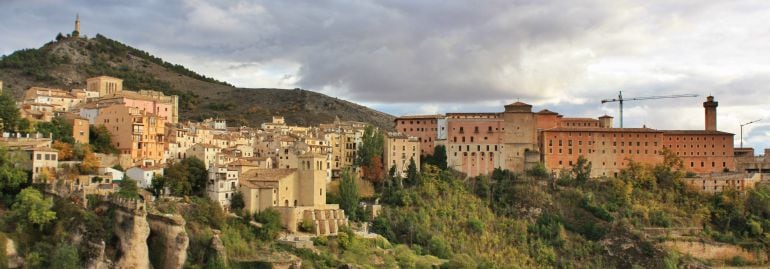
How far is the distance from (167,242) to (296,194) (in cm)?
1038

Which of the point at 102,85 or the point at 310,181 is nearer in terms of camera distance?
the point at 310,181

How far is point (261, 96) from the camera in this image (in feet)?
319

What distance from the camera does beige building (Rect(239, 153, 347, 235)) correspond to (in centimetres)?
4406

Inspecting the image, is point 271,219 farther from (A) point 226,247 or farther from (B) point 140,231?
(B) point 140,231

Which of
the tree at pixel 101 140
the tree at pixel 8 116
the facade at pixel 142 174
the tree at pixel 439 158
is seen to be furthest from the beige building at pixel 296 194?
A: the tree at pixel 439 158

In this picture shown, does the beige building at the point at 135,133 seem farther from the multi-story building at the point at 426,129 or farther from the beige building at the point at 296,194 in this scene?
the multi-story building at the point at 426,129

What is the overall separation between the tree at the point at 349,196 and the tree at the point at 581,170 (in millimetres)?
17776

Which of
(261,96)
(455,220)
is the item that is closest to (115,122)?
(455,220)

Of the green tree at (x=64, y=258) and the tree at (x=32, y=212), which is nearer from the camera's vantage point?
the green tree at (x=64, y=258)

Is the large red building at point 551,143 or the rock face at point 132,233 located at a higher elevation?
the large red building at point 551,143

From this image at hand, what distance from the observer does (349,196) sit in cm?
4931

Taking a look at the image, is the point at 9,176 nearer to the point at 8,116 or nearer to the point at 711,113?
the point at 8,116

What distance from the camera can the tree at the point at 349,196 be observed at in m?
49.1

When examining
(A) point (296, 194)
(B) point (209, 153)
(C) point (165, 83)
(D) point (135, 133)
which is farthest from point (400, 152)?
(C) point (165, 83)
